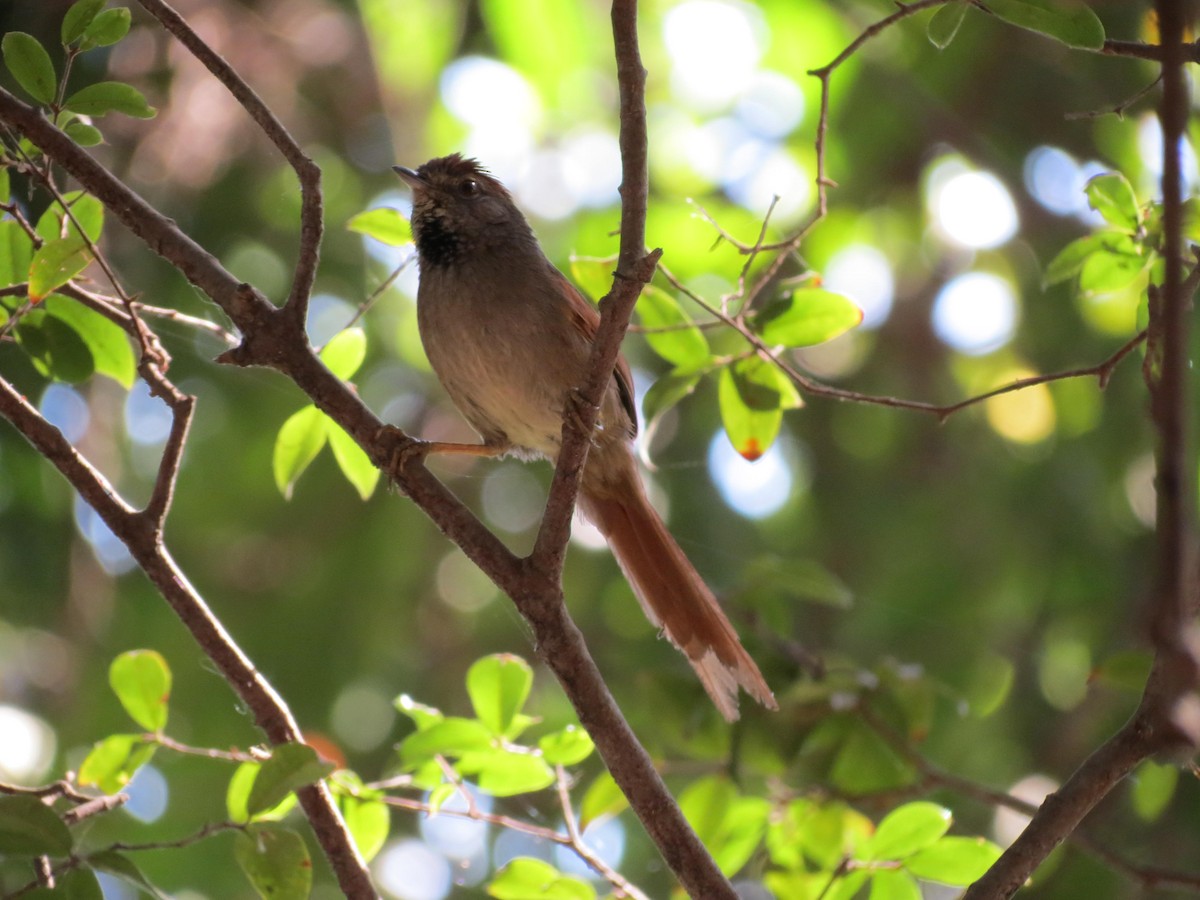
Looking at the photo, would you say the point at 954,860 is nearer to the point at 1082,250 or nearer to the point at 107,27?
the point at 1082,250

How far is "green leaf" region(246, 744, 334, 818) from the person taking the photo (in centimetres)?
241

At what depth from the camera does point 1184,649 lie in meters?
1.27

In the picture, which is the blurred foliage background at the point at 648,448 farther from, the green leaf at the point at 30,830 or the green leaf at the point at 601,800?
the green leaf at the point at 30,830

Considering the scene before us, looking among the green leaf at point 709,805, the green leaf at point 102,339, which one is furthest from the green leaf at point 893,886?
the green leaf at point 102,339

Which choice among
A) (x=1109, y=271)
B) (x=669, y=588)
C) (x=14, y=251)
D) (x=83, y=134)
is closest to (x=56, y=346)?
(x=14, y=251)

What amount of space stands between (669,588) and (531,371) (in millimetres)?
883

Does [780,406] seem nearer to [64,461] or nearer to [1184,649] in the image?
[64,461]

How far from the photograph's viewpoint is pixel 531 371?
165 inches

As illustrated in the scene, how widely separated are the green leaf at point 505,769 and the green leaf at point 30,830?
108 cm

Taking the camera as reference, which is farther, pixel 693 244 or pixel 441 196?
pixel 693 244

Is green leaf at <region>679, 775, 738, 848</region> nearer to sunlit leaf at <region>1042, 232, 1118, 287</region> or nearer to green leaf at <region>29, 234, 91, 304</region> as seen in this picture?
sunlit leaf at <region>1042, 232, 1118, 287</region>

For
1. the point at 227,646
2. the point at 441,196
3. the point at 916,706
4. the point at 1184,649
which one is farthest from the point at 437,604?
the point at 1184,649

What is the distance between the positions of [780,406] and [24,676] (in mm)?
5252

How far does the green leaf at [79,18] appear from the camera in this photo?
8.89 feet
